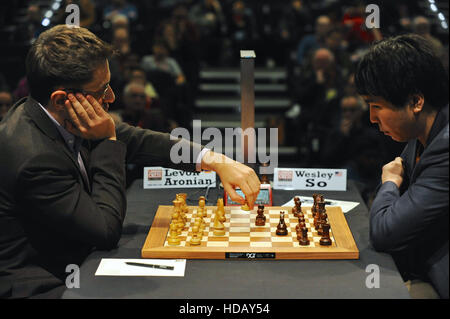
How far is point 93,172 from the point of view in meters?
2.18

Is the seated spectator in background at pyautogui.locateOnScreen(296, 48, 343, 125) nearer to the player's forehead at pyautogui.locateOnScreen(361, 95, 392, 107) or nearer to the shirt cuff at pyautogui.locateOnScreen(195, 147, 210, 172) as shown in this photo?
the shirt cuff at pyautogui.locateOnScreen(195, 147, 210, 172)

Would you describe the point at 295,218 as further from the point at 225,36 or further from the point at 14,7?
the point at 225,36

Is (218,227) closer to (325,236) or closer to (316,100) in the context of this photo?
(325,236)

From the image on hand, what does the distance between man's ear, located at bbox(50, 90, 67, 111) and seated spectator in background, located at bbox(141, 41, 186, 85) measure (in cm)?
488

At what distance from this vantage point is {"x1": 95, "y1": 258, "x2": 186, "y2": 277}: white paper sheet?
1.94 m

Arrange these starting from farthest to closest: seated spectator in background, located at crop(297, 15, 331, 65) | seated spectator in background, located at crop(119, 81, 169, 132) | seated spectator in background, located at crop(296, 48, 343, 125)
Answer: seated spectator in background, located at crop(297, 15, 331, 65) → seated spectator in background, located at crop(296, 48, 343, 125) → seated spectator in background, located at crop(119, 81, 169, 132)

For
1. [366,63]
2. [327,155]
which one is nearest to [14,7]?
[327,155]

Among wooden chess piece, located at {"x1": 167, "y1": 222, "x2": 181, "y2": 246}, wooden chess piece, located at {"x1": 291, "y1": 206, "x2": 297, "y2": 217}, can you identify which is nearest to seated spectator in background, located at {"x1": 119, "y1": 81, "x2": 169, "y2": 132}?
wooden chess piece, located at {"x1": 291, "y1": 206, "x2": 297, "y2": 217}

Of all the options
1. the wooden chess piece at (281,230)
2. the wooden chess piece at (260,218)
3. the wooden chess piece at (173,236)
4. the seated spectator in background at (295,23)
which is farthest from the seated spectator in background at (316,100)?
the wooden chess piece at (173,236)

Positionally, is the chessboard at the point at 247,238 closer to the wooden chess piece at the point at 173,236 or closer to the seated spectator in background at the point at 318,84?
the wooden chess piece at the point at 173,236

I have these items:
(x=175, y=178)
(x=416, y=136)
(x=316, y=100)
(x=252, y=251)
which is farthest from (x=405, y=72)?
(x=316, y=100)
